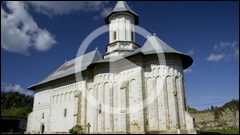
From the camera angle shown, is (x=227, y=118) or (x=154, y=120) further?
(x=227, y=118)

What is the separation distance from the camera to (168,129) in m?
13.8

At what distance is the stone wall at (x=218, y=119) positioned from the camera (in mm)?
22125

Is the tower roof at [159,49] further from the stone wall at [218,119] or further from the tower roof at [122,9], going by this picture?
the stone wall at [218,119]

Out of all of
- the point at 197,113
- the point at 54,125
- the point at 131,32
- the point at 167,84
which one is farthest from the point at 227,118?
the point at 54,125

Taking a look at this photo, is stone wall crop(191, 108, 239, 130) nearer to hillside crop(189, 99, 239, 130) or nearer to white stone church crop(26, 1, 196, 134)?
hillside crop(189, 99, 239, 130)

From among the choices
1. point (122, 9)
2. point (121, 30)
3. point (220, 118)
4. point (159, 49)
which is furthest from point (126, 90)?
point (220, 118)

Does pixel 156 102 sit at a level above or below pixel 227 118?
above

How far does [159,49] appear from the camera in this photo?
51.1 feet

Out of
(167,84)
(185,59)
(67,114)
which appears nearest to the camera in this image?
(167,84)

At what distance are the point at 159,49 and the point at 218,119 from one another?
14226mm

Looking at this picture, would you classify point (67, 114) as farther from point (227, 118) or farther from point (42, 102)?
point (227, 118)

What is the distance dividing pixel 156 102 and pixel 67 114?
404 inches

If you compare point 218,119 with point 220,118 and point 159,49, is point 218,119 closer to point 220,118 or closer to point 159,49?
point 220,118

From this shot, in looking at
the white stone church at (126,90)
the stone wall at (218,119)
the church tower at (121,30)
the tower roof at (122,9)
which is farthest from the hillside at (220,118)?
the tower roof at (122,9)
